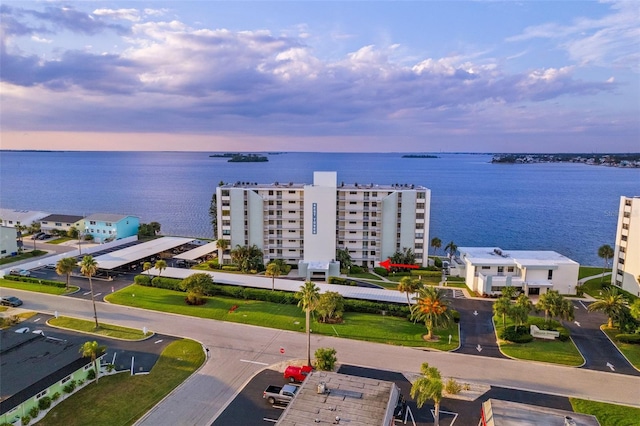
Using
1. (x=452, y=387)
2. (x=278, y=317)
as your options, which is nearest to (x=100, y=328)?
(x=278, y=317)

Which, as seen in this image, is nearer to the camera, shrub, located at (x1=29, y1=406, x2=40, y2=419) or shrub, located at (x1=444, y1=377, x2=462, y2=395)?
shrub, located at (x1=29, y1=406, x2=40, y2=419)

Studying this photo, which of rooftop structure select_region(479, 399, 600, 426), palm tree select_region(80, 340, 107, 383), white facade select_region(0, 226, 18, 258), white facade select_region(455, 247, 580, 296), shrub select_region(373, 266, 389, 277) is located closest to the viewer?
rooftop structure select_region(479, 399, 600, 426)

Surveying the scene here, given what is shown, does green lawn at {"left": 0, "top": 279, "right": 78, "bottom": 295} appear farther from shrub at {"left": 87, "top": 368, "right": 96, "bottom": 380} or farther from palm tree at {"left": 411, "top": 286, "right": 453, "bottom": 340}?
palm tree at {"left": 411, "top": 286, "right": 453, "bottom": 340}

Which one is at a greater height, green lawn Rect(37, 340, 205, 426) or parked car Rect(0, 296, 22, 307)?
parked car Rect(0, 296, 22, 307)

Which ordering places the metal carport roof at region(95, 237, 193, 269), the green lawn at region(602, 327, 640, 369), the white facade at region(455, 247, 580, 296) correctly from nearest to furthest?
1. the green lawn at region(602, 327, 640, 369)
2. the white facade at region(455, 247, 580, 296)
3. the metal carport roof at region(95, 237, 193, 269)

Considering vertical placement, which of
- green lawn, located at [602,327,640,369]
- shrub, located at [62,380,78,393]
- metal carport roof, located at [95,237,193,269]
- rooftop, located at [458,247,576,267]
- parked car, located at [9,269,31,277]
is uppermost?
rooftop, located at [458,247,576,267]

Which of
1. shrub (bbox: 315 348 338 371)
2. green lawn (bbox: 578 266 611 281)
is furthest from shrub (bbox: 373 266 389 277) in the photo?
shrub (bbox: 315 348 338 371)

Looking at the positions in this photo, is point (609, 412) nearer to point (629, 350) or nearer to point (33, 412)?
point (629, 350)

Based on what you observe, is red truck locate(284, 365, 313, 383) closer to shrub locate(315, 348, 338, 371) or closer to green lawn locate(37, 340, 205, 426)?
shrub locate(315, 348, 338, 371)
